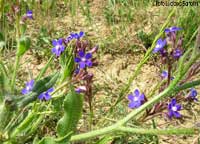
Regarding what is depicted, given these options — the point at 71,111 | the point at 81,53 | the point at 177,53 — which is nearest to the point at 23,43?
the point at 71,111

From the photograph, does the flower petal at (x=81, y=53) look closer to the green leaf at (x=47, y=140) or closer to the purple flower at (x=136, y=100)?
the purple flower at (x=136, y=100)

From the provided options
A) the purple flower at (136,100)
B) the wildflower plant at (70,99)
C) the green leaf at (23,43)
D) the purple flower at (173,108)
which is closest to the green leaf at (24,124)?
the wildflower plant at (70,99)

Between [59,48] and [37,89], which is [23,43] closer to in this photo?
[37,89]

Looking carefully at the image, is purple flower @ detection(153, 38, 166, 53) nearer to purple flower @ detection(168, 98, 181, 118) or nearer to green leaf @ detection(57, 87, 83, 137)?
purple flower @ detection(168, 98, 181, 118)

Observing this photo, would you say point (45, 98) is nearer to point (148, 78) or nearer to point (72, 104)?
point (72, 104)

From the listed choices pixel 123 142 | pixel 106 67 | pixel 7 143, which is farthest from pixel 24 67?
pixel 7 143
